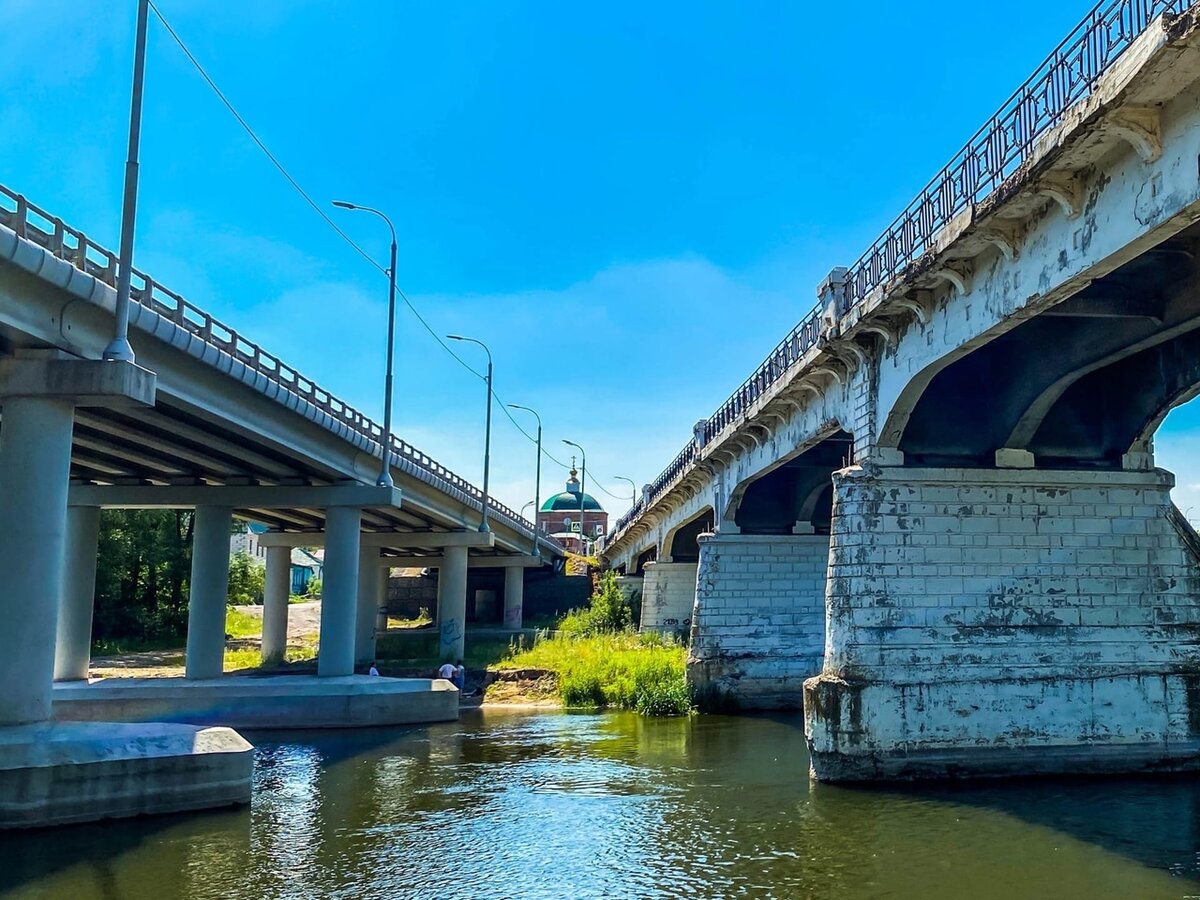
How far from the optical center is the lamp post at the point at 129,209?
16.5 meters

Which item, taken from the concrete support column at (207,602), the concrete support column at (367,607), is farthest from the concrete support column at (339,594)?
the concrete support column at (367,607)

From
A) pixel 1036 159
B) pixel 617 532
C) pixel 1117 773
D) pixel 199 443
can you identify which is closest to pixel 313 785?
pixel 199 443

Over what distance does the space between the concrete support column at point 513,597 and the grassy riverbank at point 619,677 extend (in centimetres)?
2693

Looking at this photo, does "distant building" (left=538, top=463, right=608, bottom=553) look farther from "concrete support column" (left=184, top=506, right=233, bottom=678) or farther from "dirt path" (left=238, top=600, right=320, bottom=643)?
"concrete support column" (left=184, top=506, right=233, bottom=678)

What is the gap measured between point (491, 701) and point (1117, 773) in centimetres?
2188

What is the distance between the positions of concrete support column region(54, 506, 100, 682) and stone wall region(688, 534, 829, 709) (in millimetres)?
18798

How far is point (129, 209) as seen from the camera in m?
17.1

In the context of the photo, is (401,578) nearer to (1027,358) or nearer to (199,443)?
(199,443)

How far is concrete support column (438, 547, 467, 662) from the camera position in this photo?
153ft

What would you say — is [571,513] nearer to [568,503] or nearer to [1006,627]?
[568,503]

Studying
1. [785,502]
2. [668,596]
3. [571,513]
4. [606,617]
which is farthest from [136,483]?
[571,513]

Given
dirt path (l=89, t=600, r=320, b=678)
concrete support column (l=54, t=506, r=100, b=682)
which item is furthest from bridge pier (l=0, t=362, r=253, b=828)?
dirt path (l=89, t=600, r=320, b=678)

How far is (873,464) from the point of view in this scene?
765 inches

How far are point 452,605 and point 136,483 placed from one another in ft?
58.6
